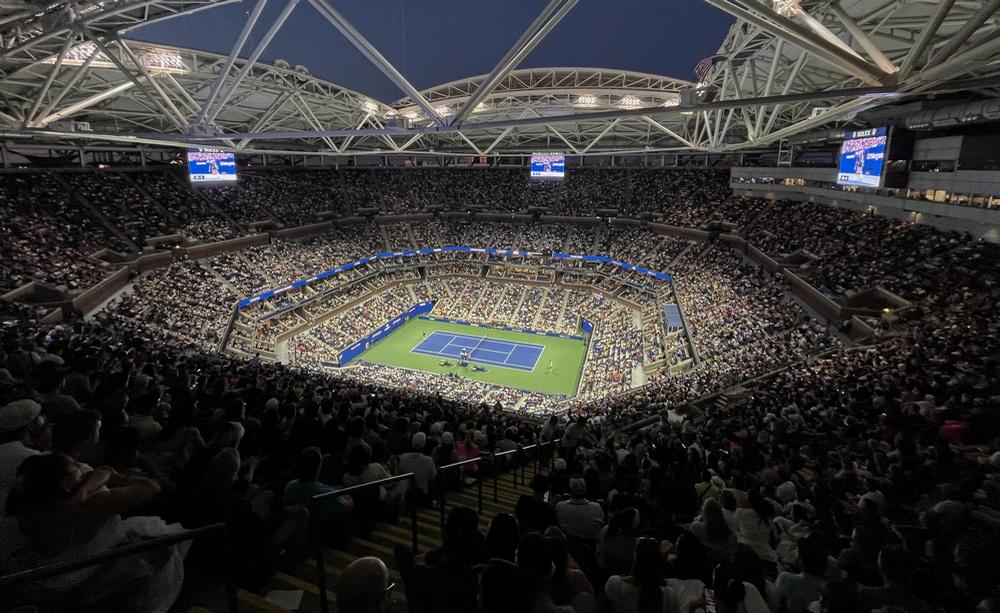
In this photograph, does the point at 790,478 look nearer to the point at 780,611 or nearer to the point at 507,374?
the point at 780,611

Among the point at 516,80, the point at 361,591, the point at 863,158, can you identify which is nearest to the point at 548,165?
the point at 516,80

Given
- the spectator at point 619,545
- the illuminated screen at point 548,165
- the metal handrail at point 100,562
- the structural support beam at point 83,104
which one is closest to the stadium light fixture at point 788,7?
the spectator at point 619,545

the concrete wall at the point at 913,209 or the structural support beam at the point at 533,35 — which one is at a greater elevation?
the structural support beam at the point at 533,35

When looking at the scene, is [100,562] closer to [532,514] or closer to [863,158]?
[532,514]

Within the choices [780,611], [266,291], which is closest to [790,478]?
[780,611]

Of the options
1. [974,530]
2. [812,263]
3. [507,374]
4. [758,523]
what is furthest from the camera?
[507,374]

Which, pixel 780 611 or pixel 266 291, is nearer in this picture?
pixel 780 611

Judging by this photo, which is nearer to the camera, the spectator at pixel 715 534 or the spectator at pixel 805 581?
the spectator at pixel 805 581

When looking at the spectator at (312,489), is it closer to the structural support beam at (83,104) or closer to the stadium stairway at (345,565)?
the stadium stairway at (345,565)
